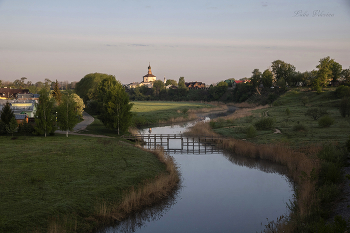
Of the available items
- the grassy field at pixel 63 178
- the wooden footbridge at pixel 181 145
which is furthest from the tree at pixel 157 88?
the grassy field at pixel 63 178

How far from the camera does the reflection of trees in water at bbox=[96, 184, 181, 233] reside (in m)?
16.3

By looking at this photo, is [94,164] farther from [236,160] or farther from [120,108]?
[120,108]

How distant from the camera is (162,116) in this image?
68.9 metres

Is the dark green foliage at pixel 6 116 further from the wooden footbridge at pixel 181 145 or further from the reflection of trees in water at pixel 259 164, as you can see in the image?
the reflection of trees in water at pixel 259 164

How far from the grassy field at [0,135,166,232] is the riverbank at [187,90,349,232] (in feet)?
35.3

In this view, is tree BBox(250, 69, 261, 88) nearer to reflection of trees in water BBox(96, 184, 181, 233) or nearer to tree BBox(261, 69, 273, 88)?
tree BBox(261, 69, 273, 88)

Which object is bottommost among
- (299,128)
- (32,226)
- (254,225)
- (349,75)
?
(254,225)

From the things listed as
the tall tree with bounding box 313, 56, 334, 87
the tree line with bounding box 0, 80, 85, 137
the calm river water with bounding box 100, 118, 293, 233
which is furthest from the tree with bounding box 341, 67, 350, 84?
the tree line with bounding box 0, 80, 85, 137

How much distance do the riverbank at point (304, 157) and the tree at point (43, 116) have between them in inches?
842

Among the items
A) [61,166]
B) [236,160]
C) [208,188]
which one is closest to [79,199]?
[61,166]

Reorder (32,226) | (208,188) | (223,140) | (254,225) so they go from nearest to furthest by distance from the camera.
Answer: (32,226) → (254,225) → (208,188) → (223,140)

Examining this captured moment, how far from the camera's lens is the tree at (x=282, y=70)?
108175 mm

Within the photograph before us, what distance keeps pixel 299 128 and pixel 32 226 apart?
1456 inches

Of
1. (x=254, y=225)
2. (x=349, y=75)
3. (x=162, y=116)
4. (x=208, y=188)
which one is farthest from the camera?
(x=349, y=75)
